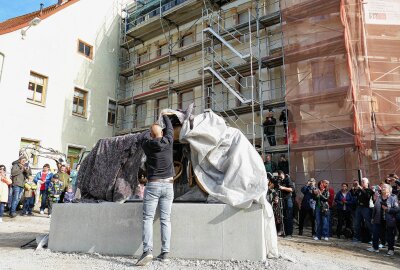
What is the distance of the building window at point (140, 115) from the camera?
21.1 metres

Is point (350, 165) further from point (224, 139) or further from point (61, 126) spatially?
point (61, 126)

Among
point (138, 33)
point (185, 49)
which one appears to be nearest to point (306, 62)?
point (185, 49)

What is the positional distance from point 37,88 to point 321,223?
14938 millimetres

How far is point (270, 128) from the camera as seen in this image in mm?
13914

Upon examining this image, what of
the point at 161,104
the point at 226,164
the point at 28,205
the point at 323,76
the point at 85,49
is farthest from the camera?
the point at 85,49

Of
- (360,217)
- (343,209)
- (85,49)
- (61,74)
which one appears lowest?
(360,217)

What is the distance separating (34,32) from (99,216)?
15.2m

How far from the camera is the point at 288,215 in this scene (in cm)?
926

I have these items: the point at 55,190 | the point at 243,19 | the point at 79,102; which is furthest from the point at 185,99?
the point at 55,190

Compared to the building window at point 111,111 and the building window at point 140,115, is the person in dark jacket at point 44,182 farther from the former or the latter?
the building window at point 111,111

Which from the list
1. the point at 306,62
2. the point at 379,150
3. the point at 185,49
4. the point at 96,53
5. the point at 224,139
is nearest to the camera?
the point at 224,139

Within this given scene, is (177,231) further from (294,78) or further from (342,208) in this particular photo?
(294,78)

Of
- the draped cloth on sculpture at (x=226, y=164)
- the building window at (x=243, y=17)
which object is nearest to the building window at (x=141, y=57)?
the building window at (x=243, y=17)

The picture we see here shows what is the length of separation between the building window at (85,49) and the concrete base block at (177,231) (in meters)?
16.3
